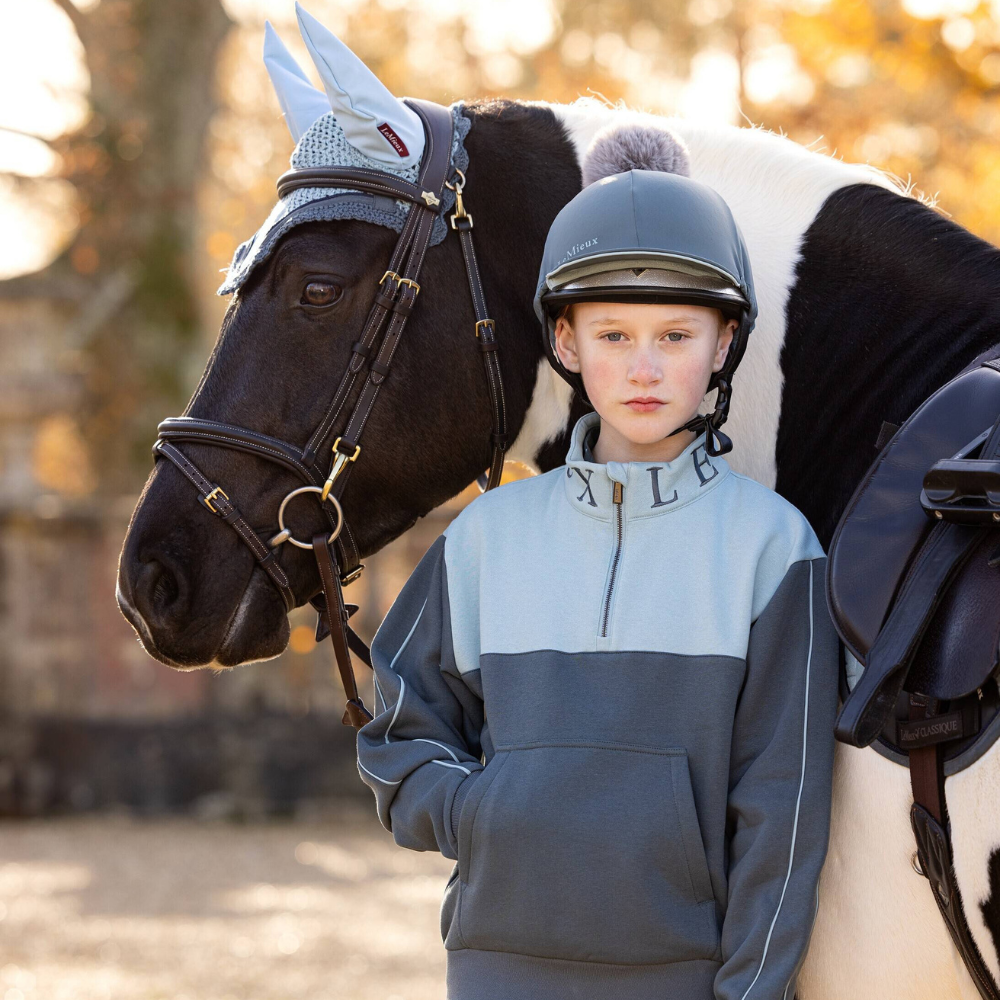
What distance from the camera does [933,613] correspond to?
1726 millimetres

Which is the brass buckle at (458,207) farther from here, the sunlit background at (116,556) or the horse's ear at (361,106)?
the sunlit background at (116,556)

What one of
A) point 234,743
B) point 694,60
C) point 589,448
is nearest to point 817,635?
point 589,448

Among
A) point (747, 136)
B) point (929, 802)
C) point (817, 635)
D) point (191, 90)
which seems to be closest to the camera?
point (929, 802)

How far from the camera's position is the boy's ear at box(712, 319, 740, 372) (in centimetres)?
215

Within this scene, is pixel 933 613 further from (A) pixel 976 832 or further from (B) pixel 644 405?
(B) pixel 644 405

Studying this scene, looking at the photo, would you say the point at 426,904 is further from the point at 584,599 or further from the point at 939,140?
the point at 939,140

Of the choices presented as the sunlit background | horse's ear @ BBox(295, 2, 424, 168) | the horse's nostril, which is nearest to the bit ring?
the horse's nostril

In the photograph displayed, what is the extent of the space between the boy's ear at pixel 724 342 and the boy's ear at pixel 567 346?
0.80 ft

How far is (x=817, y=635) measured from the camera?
1863 millimetres

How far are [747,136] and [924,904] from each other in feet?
4.77

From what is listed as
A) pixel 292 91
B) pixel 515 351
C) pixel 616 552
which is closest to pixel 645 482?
pixel 616 552

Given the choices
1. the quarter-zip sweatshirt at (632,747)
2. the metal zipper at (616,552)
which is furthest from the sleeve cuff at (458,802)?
the metal zipper at (616,552)

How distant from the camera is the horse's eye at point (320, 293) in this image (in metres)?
2.40

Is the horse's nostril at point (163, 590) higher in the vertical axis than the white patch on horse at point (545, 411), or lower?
lower
